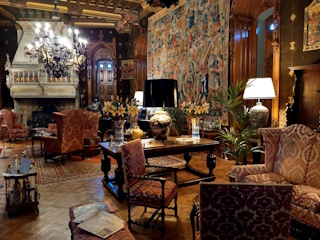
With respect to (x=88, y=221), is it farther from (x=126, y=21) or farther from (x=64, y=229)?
(x=126, y=21)

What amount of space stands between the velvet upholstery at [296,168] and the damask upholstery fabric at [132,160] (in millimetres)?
1169

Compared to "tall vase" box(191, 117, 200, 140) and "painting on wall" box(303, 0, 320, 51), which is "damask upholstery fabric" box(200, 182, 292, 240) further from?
"painting on wall" box(303, 0, 320, 51)

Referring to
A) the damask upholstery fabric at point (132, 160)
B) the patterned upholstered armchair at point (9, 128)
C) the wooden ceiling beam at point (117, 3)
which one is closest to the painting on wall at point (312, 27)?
the damask upholstery fabric at point (132, 160)

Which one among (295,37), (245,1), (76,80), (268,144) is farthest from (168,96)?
(76,80)

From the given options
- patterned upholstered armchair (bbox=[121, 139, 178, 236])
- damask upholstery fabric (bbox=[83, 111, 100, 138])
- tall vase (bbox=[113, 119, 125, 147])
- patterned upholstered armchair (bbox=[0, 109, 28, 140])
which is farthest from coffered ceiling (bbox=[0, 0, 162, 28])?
patterned upholstered armchair (bbox=[121, 139, 178, 236])

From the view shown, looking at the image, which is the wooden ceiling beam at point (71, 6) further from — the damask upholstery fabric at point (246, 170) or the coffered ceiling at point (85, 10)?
the damask upholstery fabric at point (246, 170)

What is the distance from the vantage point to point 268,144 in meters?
3.27

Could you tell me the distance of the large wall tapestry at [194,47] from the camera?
5.97 m

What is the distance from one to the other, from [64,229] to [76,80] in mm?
9359

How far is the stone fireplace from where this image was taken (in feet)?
34.6

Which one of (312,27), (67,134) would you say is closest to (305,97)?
(312,27)

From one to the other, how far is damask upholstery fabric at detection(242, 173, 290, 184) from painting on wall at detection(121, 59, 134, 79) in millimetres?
9075

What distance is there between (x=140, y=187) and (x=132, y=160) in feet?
1.01

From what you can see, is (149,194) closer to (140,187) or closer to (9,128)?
(140,187)
